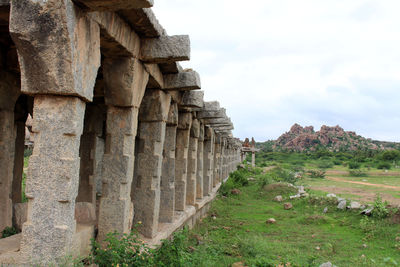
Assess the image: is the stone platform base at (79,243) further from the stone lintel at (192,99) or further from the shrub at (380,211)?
the shrub at (380,211)

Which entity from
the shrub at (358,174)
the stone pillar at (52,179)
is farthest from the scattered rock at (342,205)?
the shrub at (358,174)

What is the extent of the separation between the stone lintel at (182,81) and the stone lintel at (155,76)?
127 millimetres

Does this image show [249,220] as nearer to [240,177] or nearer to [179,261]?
[179,261]

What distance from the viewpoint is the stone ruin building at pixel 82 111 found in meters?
3.17

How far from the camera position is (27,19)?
3.05m

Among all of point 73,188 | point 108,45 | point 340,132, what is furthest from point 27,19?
point 340,132

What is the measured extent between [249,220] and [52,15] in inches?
338

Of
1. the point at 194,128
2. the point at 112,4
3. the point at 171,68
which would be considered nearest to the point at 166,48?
the point at 171,68

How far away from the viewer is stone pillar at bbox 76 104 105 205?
9273 mm

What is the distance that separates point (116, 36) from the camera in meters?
4.14

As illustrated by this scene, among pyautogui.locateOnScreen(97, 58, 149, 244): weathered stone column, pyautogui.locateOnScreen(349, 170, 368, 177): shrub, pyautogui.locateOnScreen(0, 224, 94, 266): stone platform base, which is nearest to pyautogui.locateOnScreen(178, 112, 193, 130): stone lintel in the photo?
pyautogui.locateOnScreen(97, 58, 149, 244): weathered stone column

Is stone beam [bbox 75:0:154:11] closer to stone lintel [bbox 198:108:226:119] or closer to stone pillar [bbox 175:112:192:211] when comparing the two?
stone pillar [bbox 175:112:192:211]

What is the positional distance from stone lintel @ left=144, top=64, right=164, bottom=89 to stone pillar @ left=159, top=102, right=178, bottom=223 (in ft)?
4.44

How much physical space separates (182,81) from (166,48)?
1521mm
